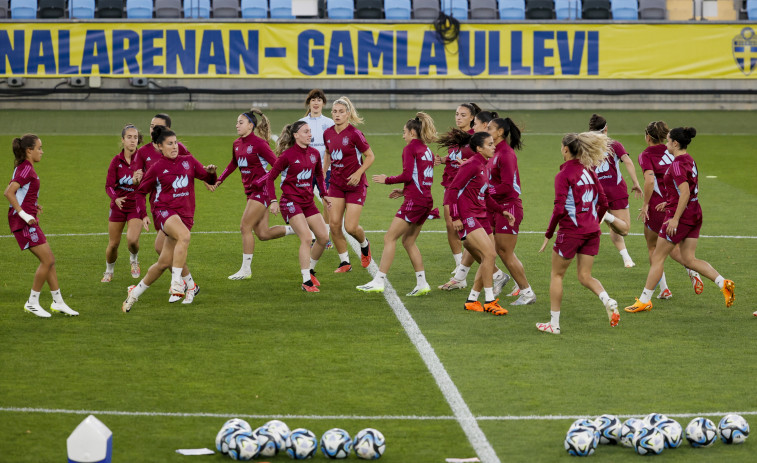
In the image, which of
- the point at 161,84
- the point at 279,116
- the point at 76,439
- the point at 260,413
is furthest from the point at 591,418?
the point at 161,84

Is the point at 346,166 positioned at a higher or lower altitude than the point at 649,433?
higher

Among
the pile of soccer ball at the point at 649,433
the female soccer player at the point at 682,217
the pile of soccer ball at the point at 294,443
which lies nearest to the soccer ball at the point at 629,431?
the pile of soccer ball at the point at 649,433

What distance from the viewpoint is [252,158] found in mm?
13008

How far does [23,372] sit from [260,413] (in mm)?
2381

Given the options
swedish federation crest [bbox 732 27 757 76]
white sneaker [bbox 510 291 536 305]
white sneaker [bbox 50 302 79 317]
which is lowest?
white sneaker [bbox 510 291 536 305]

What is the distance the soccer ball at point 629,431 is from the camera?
23.3 feet

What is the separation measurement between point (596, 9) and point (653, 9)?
76.2 inches

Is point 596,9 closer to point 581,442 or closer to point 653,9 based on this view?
point 653,9

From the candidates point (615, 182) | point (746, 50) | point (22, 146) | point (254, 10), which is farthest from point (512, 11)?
point (22, 146)

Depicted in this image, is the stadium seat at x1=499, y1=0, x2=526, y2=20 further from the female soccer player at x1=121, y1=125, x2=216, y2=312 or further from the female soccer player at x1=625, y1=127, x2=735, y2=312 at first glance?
the female soccer player at x1=121, y1=125, x2=216, y2=312

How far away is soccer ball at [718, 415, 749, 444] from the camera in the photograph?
7.21 meters

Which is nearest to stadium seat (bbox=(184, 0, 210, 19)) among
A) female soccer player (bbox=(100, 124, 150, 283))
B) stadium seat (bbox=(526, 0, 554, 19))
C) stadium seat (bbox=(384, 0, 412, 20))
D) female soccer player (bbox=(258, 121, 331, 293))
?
stadium seat (bbox=(384, 0, 412, 20))

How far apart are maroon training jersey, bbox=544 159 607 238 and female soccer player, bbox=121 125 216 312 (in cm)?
393

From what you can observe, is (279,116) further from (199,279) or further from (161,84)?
(199,279)
